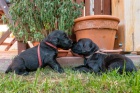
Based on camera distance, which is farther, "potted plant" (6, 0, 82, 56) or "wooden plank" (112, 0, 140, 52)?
"wooden plank" (112, 0, 140, 52)

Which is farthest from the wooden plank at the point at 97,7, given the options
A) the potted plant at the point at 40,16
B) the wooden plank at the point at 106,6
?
the potted plant at the point at 40,16

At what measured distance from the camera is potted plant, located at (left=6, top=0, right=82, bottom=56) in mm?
2857

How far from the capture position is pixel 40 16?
9.65ft

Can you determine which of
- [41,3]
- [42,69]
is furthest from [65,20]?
[42,69]

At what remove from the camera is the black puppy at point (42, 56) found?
2408 millimetres

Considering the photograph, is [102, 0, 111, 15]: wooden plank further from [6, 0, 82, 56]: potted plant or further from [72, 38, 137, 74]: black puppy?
[72, 38, 137, 74]: black puppy

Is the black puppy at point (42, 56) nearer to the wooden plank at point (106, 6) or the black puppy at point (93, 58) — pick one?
the black puppy at point (93, 58)

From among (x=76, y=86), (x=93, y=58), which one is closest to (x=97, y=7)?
(x=93, y=58)

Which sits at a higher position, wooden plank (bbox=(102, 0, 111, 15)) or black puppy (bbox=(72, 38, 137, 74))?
wooden plank (bbox=(102, 0, 111, 15))

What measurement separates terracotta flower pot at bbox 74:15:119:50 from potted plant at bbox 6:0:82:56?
19 cm

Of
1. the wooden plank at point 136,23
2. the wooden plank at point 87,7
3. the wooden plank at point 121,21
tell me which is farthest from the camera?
the wooden plank at point 87,7

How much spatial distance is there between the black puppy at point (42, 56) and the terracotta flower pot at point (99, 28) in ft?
1.46

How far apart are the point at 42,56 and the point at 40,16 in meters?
0.72

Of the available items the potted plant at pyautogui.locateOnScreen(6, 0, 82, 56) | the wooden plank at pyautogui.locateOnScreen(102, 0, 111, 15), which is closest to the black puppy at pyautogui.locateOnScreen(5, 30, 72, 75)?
the potted plant at pyautogui.locateOnScreen(6, 0, 82, 56)
